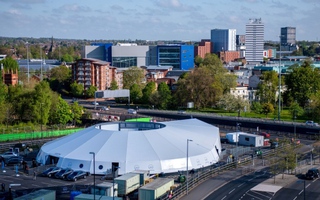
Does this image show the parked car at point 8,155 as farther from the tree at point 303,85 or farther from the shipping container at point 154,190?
the tree at point 303,85

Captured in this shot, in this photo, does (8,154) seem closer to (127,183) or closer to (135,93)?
(127,183)

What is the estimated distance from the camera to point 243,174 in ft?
128

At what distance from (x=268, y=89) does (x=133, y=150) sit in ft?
169

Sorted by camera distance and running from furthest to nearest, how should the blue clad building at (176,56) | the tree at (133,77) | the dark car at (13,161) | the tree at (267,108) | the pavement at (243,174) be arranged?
the blue clad building at (176,56)
the tree at (133,77)
the tree at (267,108)
the dark car at (13,161)
the pavement at (243,174)

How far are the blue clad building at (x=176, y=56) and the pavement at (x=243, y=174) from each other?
10298cm

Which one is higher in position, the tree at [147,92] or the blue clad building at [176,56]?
the blue clad building at [176,56]

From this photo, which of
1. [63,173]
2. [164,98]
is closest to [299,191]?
[63,173]

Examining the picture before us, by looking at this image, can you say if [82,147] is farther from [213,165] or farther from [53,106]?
[53,106]

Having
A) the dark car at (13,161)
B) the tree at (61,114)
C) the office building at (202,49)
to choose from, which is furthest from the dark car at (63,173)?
the office building at (202,49)

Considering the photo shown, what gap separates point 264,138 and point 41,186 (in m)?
29.8

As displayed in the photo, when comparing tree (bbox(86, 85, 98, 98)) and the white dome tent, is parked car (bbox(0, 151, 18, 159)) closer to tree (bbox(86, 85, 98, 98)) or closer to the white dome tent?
the white dome tent

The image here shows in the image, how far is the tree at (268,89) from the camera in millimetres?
85688

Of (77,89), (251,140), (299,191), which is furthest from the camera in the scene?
(77,89)

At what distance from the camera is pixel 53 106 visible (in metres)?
67.9
